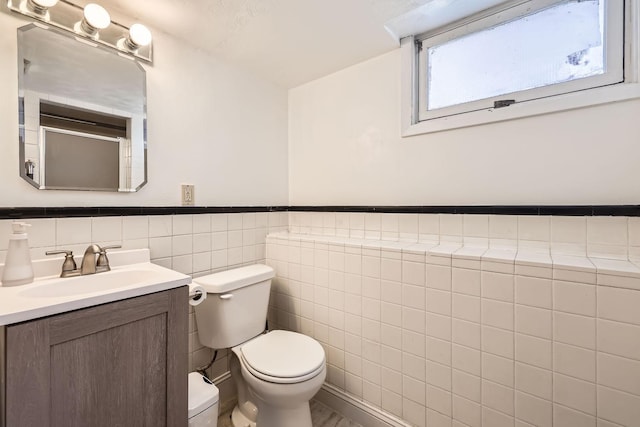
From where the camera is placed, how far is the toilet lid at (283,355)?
1239 millimetres

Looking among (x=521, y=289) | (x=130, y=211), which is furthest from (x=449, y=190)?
(x=130, y=211)

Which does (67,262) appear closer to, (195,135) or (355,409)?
(195,135)

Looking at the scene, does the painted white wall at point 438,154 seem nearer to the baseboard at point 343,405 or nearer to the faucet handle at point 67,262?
the baseboard at point 343,405

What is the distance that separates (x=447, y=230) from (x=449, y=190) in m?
0.21

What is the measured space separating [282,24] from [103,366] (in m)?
1.61

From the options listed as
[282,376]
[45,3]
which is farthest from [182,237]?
[45,3]

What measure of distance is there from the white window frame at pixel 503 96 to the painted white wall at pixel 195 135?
96 cm

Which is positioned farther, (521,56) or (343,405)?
(343,405)

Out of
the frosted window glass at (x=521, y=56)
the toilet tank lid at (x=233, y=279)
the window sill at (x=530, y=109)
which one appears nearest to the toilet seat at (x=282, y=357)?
the toilet tank lid at (x=233, y=279)

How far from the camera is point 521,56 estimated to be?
1.34m

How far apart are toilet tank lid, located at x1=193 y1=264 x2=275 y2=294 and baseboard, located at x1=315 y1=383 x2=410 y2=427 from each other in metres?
0.75

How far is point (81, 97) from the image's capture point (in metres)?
1.23

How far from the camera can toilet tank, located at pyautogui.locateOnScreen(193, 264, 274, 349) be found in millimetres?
1424

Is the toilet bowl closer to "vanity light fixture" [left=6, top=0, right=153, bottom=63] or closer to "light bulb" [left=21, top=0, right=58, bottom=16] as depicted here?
"vanity light fixture" [left=6, top=0, right=153, bottom=63]
